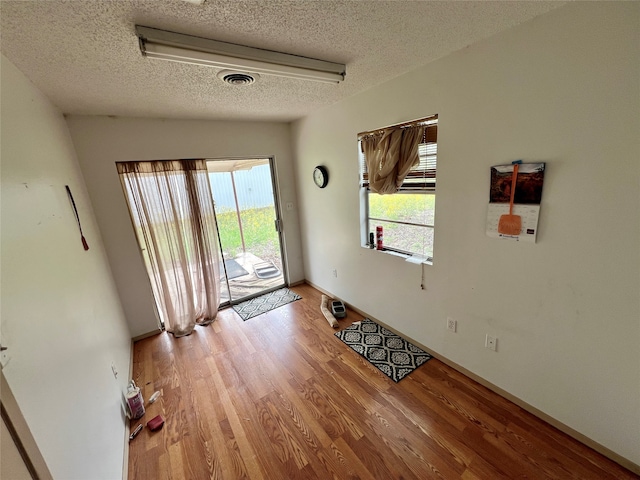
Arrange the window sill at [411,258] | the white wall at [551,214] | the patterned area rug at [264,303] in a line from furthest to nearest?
the patterned area rug at [264,303], the window sill at [411,258], the white wall at [551,214]

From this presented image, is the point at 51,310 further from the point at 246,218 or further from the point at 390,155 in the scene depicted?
the point at 246,218

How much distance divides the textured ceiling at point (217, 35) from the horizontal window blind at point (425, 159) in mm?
375

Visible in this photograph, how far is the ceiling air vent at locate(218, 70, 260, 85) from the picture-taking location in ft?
5.24

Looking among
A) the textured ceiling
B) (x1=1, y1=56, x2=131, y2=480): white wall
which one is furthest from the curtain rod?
(x1=1, y1=56, x2=131, y2=480): white wall

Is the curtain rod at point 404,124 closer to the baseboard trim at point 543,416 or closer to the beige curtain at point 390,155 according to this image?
the beige curtain at point 390,155

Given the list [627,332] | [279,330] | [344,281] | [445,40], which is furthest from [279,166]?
[627,332]

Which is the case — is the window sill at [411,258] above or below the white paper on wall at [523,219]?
below

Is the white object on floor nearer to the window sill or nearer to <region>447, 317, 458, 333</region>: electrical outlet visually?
the window sill

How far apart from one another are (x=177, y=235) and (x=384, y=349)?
7.92 ft

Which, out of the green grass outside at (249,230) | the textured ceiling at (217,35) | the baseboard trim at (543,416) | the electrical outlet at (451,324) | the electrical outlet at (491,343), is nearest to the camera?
the textured ceiling at (217,35)

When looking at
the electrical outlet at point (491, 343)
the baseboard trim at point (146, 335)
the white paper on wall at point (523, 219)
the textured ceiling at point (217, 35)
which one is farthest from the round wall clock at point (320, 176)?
the baseboard trim at point (146, 335)

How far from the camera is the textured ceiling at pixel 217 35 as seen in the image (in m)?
1.02

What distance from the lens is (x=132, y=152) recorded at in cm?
243

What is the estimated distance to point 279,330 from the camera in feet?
8.96
